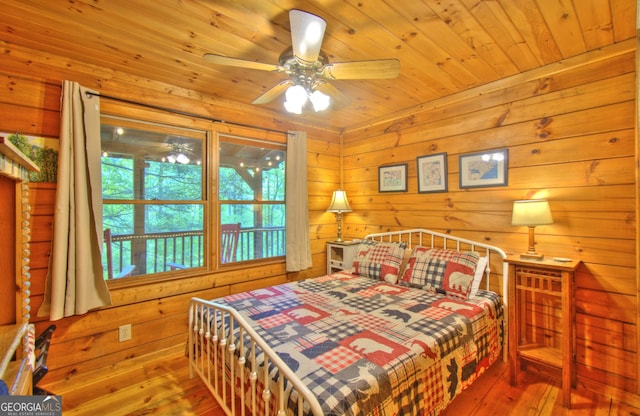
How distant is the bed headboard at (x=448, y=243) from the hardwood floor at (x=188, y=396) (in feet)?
2.05

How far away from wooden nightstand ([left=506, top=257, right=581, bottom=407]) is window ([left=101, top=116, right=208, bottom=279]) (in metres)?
2.74

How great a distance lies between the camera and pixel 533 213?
2.04 m

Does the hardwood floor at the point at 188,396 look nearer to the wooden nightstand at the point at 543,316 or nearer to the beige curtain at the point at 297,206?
the wooden nightstand at the point at 543,316

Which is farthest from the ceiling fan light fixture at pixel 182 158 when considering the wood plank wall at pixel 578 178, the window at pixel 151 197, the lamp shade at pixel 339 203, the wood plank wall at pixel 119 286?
the wood plank wall at pixel 578 178

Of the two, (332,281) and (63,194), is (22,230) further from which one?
(332,281)

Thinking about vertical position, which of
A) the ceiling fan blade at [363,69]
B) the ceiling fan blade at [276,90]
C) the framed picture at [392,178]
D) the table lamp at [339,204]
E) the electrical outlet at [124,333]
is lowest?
the electrical outlet at [124,333]

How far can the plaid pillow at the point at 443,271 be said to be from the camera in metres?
2.26

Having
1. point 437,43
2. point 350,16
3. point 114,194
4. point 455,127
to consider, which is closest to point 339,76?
point 350,16

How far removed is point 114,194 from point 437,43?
2793mm

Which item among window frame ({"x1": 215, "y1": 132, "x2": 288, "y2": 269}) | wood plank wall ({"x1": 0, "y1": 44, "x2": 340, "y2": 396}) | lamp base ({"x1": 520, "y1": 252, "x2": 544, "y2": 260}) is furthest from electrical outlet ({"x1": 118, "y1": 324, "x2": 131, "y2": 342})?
lamp base ({"x1": 520, "y1": 252, "x2": 544, "y2": 260})

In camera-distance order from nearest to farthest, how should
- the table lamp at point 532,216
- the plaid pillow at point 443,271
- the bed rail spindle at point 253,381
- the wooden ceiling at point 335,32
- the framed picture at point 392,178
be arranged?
1. the bed rail spindle at point 253,381
2. the wooden ceiling at point 335,32
3. the table lamp at point 532,216
4. the plaid pillow at point 443,271
5. the framed picture at point 392,178

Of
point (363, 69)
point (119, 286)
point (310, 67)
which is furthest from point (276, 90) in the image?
point (119, 286)

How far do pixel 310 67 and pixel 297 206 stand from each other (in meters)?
1.84

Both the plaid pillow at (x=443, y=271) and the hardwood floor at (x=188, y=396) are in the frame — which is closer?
the hardwood floor at (x=188, y=396)
